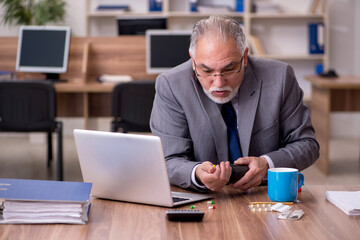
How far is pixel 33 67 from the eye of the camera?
464cm

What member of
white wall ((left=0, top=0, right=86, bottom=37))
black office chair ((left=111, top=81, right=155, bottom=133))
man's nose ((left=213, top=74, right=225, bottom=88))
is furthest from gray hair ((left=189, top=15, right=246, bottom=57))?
white wall ((left=0, top=0, right=86, bottom=37))

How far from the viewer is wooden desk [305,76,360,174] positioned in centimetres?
443

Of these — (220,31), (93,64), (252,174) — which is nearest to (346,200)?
(252,174)

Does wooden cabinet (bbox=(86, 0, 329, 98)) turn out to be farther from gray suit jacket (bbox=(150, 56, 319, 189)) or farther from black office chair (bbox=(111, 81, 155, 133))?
gray suit jacket (bbox=(150, 56, 319, 189))

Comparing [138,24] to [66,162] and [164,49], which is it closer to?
[164,49]

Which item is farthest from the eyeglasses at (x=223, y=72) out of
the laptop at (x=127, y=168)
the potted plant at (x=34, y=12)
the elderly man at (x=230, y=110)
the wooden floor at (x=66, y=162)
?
the potted plant at (x=34, y=12)

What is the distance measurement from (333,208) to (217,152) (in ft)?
1.66

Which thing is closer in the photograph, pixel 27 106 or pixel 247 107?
pixel 247 107

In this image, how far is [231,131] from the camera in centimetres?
190

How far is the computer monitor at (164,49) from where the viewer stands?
4641mm

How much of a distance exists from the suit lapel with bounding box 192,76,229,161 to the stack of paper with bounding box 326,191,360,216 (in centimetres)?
43

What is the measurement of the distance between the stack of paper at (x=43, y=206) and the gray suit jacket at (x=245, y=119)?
0.52m

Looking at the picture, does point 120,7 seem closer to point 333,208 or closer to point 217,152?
point 217,152

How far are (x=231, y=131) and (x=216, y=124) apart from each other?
6cm
